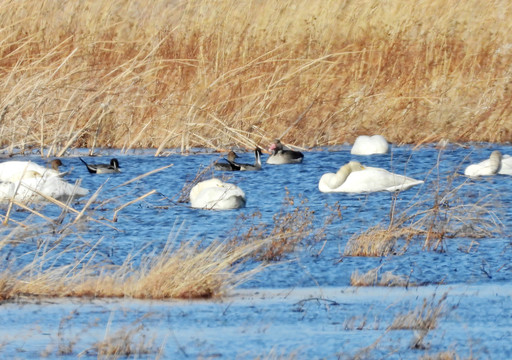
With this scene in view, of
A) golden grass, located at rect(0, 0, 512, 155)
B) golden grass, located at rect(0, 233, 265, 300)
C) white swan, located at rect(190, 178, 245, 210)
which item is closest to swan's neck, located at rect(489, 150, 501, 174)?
golden grass, located at rect(0, 0, 512, 155)

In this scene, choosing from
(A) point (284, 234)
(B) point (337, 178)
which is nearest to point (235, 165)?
(B) point (337, 178)

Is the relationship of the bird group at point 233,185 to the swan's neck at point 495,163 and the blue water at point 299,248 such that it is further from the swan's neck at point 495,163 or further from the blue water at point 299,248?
the blue water at point 299,248

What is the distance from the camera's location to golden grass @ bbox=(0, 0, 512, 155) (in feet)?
45.1

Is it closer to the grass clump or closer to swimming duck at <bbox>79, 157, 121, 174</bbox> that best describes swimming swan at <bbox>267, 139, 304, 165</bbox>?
swimming duck at <bbox>79, 157, 121, 174</bbox>

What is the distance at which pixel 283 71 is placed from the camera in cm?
1468

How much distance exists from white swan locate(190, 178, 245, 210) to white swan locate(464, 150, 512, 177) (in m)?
3.40

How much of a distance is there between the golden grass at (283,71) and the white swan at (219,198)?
3.16 m

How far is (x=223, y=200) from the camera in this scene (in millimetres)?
9602

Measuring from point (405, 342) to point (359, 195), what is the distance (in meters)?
6.27

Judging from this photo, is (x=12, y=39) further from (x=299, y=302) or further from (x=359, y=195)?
(x=299, y=302)

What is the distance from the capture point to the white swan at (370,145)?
13.5 m

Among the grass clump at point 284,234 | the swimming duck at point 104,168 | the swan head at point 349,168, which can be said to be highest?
the grass clump at point 284,234

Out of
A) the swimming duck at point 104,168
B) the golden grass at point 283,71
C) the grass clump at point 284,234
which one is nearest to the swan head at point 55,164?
the swimming duck at point 104,168

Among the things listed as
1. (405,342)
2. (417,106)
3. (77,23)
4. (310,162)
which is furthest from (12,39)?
(405,342)
